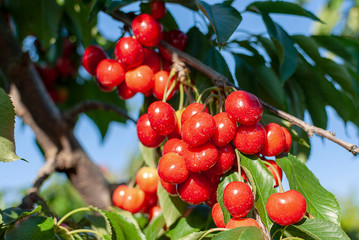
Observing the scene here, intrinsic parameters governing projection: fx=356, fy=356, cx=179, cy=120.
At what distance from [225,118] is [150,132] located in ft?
0.64

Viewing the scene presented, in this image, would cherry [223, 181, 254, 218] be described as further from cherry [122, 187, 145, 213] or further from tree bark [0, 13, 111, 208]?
tree bark [0, 13, 111, 208]

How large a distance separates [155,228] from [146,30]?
1.84 ft

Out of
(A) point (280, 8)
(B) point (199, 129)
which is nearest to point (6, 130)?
(B) point (199, 129)

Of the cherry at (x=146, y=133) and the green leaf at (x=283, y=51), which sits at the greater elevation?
the green leaf at (x=283, y=51)

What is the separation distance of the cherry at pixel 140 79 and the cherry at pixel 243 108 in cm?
28

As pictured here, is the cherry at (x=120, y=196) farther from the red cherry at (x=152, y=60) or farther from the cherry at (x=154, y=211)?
the red cherry at (x=152, y=60)

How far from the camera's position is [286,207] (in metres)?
0.65

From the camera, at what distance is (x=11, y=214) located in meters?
0.84

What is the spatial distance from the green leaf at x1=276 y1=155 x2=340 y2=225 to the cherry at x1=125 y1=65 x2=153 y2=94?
380mm

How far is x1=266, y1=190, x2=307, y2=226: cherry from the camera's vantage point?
0.66m

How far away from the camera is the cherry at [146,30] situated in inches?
36.2

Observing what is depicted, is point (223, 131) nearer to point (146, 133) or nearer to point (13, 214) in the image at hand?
point (146, 133)

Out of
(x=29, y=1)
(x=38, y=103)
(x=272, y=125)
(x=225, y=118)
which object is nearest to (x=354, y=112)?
(x=272, y=125)

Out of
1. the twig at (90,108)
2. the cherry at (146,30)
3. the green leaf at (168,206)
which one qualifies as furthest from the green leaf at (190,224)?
the twig at (90,108)
